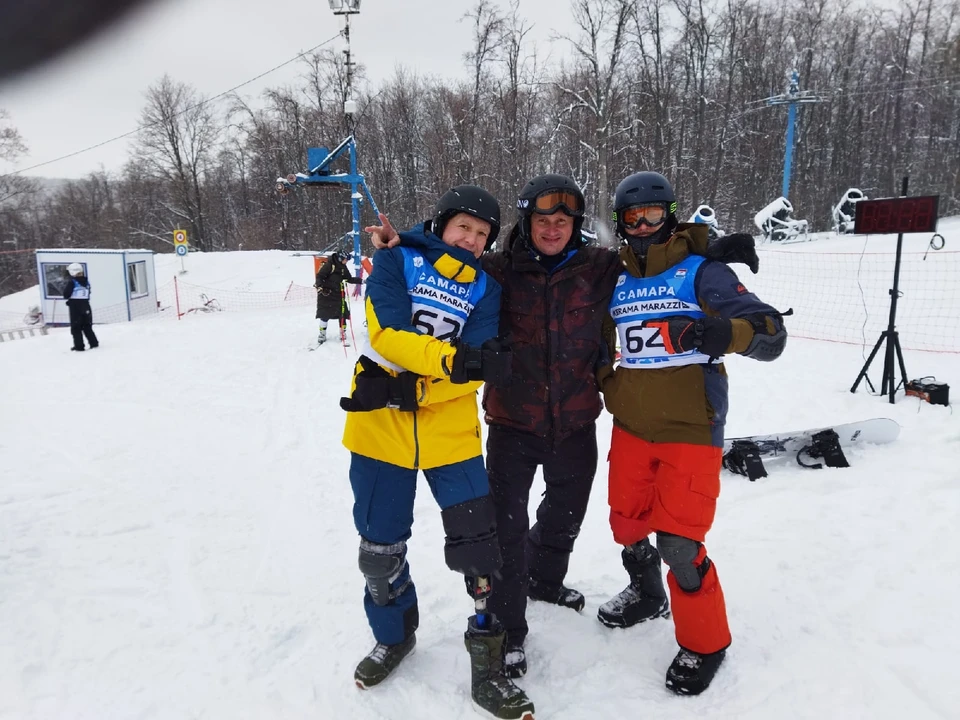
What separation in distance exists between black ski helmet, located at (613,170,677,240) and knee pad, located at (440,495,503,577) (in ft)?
4.74

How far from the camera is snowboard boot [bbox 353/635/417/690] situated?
256 cm

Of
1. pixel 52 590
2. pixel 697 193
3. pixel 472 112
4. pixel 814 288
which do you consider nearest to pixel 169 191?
pixel 472 112

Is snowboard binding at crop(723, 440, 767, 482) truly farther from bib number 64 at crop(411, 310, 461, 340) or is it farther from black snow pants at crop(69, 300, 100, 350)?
black snow pants at crop(69, 300, 100, 350)

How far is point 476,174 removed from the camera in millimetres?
24844

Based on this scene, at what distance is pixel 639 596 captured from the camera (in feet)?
10.1

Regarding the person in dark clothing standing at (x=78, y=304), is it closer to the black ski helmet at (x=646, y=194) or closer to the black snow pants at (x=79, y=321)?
the black snow pants at (x=79, y=321)

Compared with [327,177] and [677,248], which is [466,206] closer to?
[677,248]

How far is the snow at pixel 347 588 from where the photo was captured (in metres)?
2.52

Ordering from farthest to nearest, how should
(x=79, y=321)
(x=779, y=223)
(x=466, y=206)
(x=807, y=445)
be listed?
(x=779, y=223)
(x=79, y=321)
(x=807, y=445)
(x=466, y=206)

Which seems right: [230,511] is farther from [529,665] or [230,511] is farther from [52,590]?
[529,665]

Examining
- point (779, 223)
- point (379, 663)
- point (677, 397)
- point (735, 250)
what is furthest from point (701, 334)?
point (779, 223)

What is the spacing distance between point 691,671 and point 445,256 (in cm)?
208

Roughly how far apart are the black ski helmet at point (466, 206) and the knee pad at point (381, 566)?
140 cm

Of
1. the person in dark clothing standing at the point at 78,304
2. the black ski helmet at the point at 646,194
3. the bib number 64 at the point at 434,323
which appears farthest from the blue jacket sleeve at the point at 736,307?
the person in dark clothing standing at the point at 78,304
